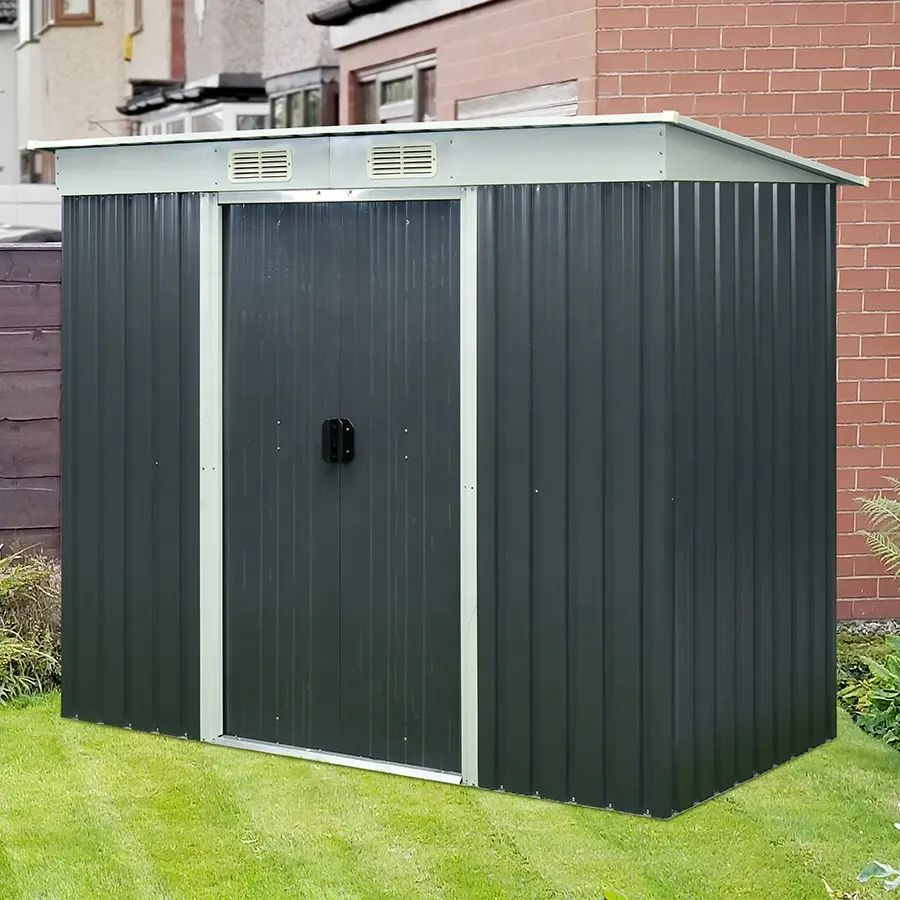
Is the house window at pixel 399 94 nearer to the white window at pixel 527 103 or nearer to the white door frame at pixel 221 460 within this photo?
the white window at pixel 527 103

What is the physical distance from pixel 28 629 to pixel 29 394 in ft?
3.74

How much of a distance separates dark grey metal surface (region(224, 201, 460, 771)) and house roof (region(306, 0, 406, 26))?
18.4ft

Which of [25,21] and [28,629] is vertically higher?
[25,21]

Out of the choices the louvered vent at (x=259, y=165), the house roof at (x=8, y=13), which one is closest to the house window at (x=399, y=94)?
the louvered vent at (x=259, y=165)

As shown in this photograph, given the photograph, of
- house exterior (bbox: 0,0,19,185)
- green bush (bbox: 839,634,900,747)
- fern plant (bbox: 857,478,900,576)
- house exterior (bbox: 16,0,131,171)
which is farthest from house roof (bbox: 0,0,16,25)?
green bush (bbox: 839,634,900,747)

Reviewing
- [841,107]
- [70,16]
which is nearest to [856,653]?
[841,107]

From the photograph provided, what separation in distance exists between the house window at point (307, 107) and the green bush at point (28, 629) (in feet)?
24.9

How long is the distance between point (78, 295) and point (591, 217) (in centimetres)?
217

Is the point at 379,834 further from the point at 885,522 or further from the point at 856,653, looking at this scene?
the point at 885,522

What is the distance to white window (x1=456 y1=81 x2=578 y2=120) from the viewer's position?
9.01 metres

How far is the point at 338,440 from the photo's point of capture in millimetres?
6246

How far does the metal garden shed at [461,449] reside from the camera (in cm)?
563

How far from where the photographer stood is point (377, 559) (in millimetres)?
6203

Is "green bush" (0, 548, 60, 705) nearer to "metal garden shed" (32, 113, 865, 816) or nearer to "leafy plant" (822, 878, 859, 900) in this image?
"metal garden shed" (32, 113, 865, 816)
